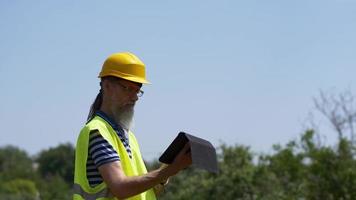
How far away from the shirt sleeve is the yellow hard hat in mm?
306

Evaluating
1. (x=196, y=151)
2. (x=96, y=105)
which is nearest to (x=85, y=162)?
(x=96, y=105)

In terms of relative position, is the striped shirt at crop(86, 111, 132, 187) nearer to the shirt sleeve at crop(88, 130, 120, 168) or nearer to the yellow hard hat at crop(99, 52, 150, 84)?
the shirt sleeve at crop(88, 130, 120, 168)

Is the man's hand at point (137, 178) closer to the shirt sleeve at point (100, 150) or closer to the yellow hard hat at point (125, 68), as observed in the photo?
the shirt sleeve at point (100, 150)

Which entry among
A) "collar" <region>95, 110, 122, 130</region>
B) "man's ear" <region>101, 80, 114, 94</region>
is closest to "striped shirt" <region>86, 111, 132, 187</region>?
"collar" <region>95, 110, 122, 130</region>

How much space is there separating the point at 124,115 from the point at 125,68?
241 millimetres

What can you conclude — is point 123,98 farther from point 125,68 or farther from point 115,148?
point 115,148

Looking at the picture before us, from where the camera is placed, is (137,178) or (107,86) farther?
(107,86)

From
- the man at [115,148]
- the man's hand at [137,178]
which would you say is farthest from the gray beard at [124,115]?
the man's hand at [137,178]

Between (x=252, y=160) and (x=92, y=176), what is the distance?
17.6 metres

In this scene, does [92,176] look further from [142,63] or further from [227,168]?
[227,168]

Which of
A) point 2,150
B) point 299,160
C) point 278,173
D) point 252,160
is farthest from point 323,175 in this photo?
point 2,150

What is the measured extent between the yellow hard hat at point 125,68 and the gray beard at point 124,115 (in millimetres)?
170

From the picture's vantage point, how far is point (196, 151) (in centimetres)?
351

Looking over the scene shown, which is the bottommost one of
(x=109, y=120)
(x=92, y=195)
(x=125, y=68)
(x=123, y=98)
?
(x=92, y=195)
